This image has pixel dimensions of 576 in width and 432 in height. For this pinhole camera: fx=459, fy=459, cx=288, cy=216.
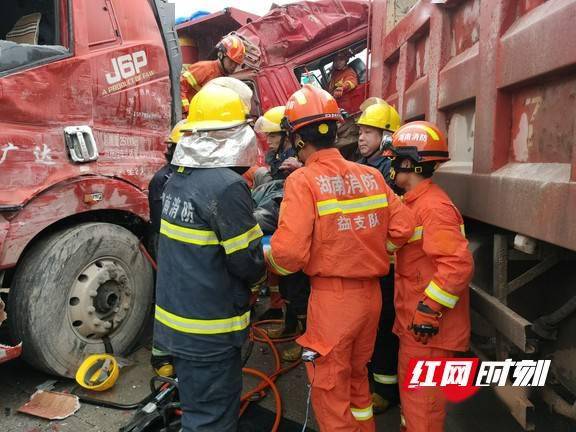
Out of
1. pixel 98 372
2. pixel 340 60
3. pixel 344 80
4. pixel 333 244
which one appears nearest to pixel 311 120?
pixel 333 244

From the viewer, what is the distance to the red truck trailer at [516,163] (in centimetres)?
152

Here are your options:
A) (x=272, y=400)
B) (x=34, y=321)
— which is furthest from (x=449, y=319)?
(x=34, y=321)

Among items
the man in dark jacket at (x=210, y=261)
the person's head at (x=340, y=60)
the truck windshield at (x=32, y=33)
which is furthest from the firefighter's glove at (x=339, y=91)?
the man in dark jacket at (x=210, y=261)

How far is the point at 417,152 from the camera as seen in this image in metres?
2.12

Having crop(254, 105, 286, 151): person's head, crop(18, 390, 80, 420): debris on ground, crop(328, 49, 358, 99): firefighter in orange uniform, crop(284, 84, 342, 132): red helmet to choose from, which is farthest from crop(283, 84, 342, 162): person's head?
crop(328, 49, 358, 99): firefighter in orange uniform

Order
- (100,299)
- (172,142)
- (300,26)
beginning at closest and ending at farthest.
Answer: (100,299) → (172,142) → (300,26)

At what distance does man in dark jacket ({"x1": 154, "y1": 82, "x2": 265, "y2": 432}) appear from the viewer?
1.77m

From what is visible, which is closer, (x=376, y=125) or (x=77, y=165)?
(x=77, y=165)

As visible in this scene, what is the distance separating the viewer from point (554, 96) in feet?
5.26

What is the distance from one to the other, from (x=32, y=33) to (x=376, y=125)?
7.19 feet

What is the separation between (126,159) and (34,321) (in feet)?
3.69

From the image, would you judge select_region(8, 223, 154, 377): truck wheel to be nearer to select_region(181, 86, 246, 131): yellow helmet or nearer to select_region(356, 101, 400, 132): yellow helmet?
select_region(181, 86, 246, 131): yellow helmet

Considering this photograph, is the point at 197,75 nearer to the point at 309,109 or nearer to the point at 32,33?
the point at 32,33

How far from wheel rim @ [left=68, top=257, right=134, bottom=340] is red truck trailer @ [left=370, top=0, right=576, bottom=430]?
1.98 meters
